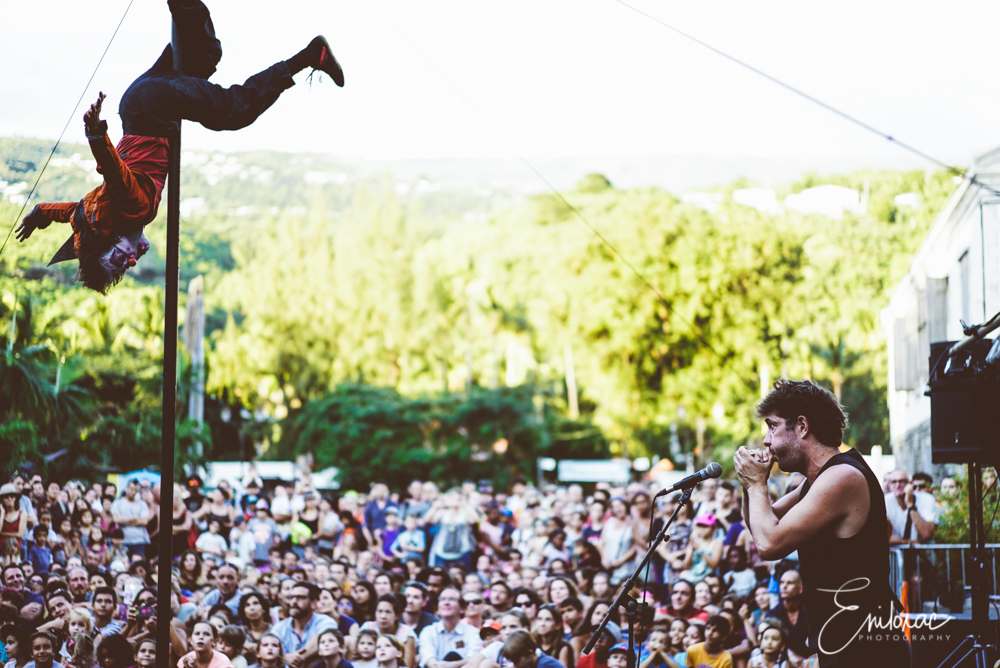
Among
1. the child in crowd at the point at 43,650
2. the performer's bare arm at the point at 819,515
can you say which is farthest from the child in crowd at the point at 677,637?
the child in crowd at the point at 43,650

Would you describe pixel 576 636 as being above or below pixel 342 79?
below

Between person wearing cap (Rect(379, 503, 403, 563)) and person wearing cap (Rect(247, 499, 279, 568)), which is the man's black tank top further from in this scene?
person wearing cap (Rect(247, 499, 279, 568))

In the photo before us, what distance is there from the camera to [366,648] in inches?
286

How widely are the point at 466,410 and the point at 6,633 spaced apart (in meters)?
24.2

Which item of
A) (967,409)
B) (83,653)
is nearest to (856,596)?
(967,409)

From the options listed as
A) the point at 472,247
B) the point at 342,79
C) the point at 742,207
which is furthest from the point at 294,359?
the point at 342,79

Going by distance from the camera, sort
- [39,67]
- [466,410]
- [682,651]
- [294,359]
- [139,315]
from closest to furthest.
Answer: [39,67] → [682,651] → [139,315] → [466,410] → [294,359]

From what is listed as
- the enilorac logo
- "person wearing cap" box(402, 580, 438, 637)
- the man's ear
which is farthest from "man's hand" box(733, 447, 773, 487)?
"person wearing cap" box(402, 580, 438, 637)

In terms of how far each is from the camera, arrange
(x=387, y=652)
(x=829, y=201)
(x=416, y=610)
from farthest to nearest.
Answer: (x=829, y=201) → (x=416, y=610) → (x=387, y=652)

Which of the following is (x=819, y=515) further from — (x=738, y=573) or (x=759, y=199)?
(x=759, y=199)

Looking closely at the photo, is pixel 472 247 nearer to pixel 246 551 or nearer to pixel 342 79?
pixel 246 551

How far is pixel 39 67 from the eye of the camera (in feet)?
21.1

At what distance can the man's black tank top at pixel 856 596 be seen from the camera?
3.13 meters

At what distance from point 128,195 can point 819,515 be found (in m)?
3.15
